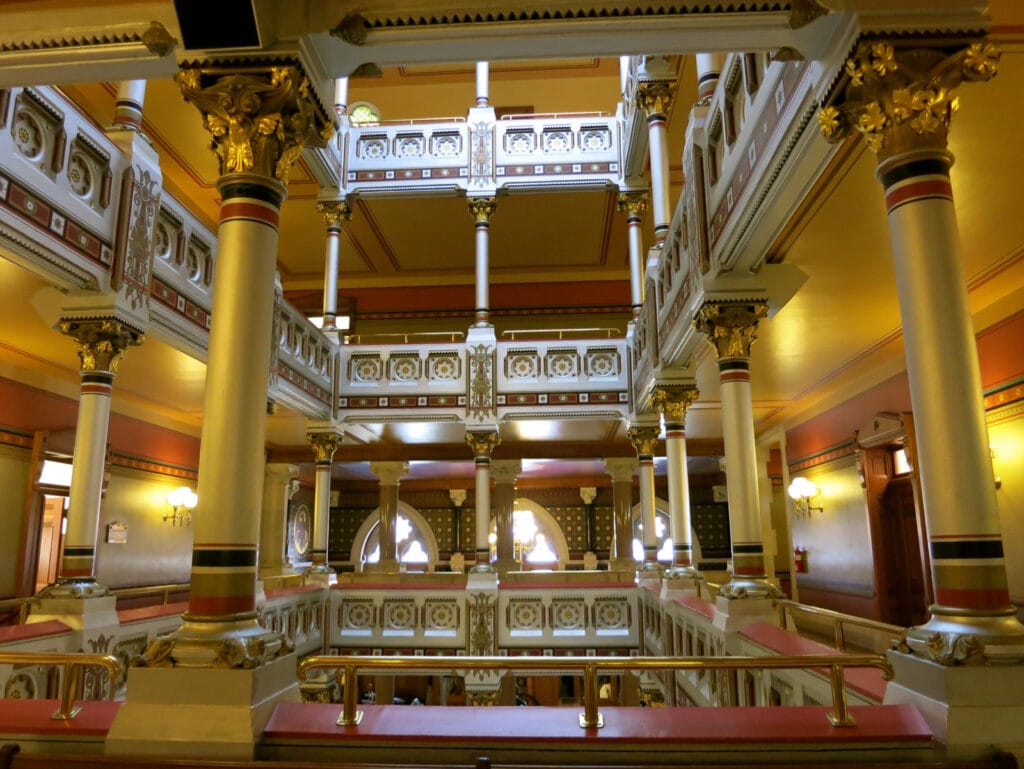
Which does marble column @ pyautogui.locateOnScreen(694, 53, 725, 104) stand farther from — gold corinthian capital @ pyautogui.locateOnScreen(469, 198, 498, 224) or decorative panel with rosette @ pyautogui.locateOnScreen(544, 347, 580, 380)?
gold corinthian capital @ pyautogui.locateOnScreen(469, 198, 498, 224)

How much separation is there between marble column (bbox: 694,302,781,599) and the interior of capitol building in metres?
0.03

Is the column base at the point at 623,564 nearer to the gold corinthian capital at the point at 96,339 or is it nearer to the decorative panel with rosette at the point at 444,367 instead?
the decorative panel with rosette at the point at 444,367

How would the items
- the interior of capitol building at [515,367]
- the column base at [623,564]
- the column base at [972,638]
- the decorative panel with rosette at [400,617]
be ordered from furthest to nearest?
the column base at [623,564] < the decorative panel with rosette at [400,617] < the interior of capitol building at [515,367] < the column base at [972,638]

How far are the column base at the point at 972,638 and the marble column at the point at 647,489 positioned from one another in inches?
343

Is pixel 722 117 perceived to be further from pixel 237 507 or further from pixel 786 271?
pixel 237 507

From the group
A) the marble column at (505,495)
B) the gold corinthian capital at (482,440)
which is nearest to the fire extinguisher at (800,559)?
the marble column at (505,495)

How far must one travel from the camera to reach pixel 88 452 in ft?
23.8

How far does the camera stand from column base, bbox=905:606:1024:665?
3143mm

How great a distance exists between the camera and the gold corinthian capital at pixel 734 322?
267 inches

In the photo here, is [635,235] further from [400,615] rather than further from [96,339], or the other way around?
[96,339]

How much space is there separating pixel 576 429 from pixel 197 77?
39.3 feet

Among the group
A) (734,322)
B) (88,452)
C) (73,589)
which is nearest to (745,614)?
(734,322)

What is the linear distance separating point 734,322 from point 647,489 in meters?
6.28

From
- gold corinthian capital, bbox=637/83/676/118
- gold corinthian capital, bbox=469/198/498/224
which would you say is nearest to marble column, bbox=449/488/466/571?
gold corinthian capital, bbox=469/198/498/224
